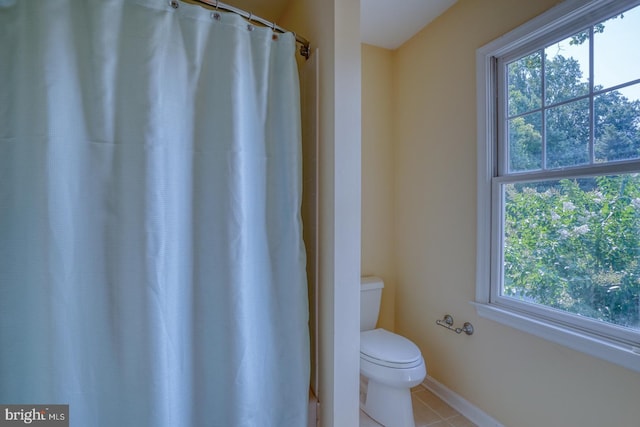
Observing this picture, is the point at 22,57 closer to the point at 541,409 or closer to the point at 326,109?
the point at 326,109

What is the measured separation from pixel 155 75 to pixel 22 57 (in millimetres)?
359

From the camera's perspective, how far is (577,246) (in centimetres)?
131

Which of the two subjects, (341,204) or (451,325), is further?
(451,325)

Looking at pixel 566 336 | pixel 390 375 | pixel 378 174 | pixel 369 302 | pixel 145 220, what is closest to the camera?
pixel 145 220

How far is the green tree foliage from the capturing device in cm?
116

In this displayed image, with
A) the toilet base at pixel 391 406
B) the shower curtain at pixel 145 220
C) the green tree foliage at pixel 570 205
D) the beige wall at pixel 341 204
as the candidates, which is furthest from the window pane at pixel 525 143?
the toilet base at pixel 391 406

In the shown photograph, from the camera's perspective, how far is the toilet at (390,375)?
151 cm

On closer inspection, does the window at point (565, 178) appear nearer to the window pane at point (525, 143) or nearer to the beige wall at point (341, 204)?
the window pane at point (525, 143)

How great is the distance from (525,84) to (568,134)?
0.38 meters

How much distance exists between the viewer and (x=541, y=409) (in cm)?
137

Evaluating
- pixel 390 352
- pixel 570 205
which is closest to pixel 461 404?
pixel 390 352

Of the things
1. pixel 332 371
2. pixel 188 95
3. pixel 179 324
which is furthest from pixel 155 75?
pixel 332 371

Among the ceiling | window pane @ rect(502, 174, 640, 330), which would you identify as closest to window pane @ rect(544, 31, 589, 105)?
window pane @ rect(502, 174, 640, 330)

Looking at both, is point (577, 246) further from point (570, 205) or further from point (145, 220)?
point (145, 220)
